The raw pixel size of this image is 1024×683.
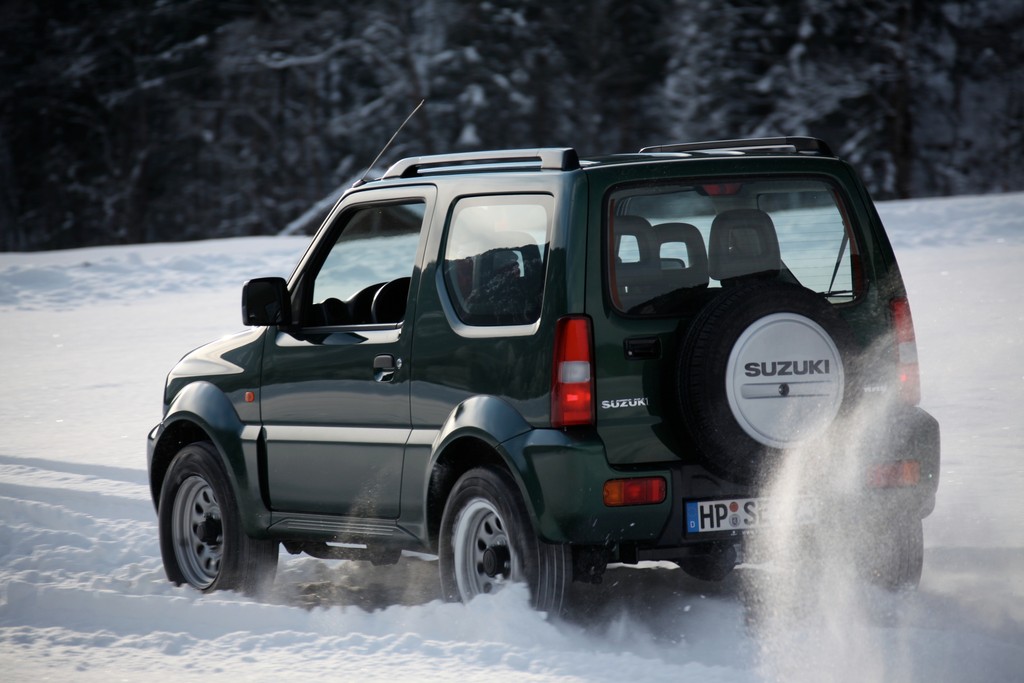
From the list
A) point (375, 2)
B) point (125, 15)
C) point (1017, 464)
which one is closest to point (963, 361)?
point (1017, 464)

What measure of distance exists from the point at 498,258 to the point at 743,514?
125 cm

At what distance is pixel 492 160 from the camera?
5.64m

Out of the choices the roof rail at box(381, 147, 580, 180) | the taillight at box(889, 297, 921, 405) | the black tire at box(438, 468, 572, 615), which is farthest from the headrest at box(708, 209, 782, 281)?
the black tire at box(438, 468, 572, 615)

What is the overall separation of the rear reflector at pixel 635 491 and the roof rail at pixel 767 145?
1386 mm

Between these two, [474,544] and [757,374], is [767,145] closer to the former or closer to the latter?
[757,374]

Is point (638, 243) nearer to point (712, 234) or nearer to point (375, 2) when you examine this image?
point (712, 234)

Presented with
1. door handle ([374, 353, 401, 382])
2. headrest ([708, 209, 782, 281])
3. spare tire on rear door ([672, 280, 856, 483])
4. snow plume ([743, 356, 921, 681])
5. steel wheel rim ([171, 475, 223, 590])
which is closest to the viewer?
spare tire on rear door ([672, 280, 856, 483])

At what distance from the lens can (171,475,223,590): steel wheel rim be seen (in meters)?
6.68

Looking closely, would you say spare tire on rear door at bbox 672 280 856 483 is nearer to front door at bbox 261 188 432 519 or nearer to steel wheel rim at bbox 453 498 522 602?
steel wheel rim at bbox 453 498 522 602

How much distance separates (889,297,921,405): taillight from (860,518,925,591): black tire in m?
0.45

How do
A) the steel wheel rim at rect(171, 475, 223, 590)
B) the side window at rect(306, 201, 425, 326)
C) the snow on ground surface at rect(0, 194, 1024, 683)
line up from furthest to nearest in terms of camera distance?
1. the steel wheel rim at rect(171, 475, 223, 590)
2. the side window at rect(306, 201, 425, 326)
3. the snow on ground surface at rect(0, 194, 1024, 683)

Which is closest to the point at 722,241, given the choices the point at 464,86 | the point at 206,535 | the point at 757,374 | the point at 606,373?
the point at 757,374

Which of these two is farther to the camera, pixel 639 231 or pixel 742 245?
pixel 742 245

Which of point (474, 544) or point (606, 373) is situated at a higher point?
point (606, 373)
